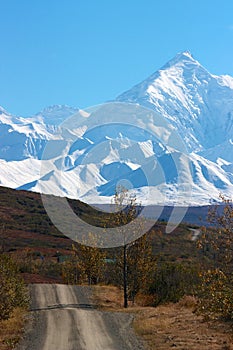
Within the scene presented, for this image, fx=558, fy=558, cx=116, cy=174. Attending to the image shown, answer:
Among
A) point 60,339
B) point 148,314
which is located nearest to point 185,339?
point 60,339

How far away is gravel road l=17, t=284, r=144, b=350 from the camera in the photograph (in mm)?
22484

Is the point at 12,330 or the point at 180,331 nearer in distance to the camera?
the point at 180,331

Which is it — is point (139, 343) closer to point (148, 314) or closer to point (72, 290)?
point (148, 314)

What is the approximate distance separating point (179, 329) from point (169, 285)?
11.4 meters

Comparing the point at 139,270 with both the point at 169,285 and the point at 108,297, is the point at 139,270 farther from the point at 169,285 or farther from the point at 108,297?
the point at 108,297

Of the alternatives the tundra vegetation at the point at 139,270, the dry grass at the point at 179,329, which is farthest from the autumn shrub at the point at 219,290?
the dry grass at the point at 179,329

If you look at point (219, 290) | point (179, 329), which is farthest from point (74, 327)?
point (219, 290)

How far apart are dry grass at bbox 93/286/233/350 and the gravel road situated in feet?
2.49

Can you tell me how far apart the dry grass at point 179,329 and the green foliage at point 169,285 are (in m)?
1.42

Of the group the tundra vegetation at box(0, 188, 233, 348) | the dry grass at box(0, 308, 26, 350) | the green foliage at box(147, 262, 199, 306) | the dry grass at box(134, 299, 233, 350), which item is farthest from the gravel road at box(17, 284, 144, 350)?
the green foliage at box(147, 262, 199, 306)

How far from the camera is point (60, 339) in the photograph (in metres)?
23.5

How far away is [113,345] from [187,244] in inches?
3540

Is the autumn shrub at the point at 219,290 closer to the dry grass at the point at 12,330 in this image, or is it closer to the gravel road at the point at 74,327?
the gravel road at the point at 74,327

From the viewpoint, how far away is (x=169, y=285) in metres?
37.1
